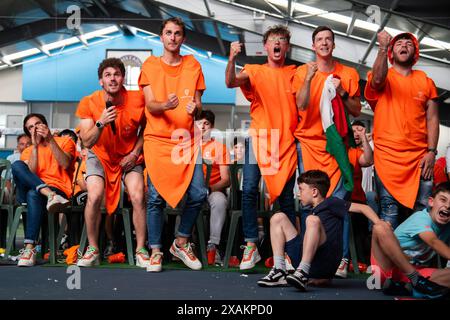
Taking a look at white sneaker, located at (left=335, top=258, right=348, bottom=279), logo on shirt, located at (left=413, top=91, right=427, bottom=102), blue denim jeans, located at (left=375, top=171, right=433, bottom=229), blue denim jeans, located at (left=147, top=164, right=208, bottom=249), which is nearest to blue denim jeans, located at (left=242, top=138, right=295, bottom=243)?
blue denim jeans, located at (left=147, top=164, right=208, bottom=249)

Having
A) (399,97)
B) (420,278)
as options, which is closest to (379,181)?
(399,97)

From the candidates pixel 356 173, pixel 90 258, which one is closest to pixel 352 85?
pixel 356 173

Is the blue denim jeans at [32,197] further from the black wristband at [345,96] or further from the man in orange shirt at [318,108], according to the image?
the black wristband at [345,96]

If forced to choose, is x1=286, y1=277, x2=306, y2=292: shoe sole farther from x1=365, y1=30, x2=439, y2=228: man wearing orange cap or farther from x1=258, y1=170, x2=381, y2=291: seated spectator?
x1=365, y1=30, x2=439, y2=228: man wearing orange cap

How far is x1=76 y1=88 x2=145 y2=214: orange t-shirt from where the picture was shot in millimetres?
4699

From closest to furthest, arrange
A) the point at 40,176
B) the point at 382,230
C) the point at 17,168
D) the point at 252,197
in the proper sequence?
the point at 382,230 < the point at 252,197 < the point at 17,168 < the point at 40,176

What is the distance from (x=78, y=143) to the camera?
6.54 metres

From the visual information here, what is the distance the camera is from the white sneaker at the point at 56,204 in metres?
4.70

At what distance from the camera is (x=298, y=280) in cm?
340

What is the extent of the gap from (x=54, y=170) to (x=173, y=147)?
1.05m

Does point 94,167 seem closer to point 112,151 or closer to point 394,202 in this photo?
point 112,151

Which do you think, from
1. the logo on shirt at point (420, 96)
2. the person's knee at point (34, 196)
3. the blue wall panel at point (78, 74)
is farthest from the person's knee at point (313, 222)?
the blue wall panel at point (78, 74)

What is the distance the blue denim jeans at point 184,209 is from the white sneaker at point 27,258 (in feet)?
2.67
